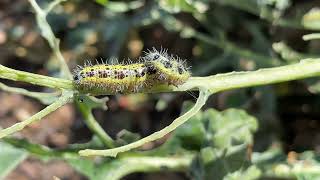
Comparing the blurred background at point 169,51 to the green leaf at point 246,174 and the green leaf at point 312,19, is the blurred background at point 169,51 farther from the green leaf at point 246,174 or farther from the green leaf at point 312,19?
the green leaf at point 246,174

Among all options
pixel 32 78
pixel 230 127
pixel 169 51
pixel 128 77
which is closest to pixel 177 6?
pixel 230 127

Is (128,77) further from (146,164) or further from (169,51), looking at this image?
(169,51)

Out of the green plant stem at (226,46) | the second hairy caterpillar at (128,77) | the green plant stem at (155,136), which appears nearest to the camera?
the green plant stem at (155,136)

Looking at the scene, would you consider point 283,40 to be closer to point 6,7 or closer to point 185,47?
point 185,47

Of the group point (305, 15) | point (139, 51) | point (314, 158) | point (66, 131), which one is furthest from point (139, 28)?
point (314, 158)

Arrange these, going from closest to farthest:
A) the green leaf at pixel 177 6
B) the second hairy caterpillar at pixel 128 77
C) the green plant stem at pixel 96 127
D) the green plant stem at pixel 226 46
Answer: the second hairy caterpillar at pixel 128 77
the green plant stem at pixel 96 127
the green leaf at pixel 177 6
the green plant stem at pixel 226 46

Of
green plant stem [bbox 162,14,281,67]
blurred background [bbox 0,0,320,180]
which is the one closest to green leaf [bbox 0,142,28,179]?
blurred background [bbox 0,0,320,180]

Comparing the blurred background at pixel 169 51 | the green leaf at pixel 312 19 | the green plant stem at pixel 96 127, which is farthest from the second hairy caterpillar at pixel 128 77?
the green leaf at pixel 312 19
